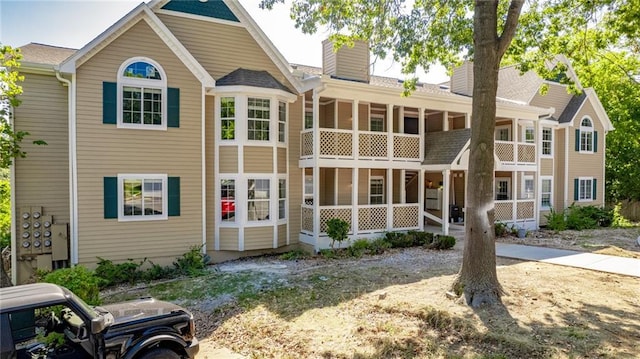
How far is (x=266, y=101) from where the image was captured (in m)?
13.6

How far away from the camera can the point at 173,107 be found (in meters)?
12.3

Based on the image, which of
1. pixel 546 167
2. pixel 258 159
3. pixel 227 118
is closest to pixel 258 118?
pixel 227 118

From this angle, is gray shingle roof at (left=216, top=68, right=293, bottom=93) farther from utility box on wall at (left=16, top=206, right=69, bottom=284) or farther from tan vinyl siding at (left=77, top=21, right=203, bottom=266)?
utility box on wall at (left=16, top=206, right=69, bottom=284)

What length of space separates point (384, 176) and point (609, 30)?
9.75m

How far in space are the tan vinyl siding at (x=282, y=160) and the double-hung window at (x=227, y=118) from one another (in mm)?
1811

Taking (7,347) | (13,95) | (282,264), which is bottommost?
(282,264)

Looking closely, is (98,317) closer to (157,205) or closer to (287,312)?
(287,312)

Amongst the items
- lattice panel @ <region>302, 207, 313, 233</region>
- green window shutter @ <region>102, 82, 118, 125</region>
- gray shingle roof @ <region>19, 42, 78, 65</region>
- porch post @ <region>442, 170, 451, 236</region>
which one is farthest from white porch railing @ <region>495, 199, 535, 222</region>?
gray shingle roof @ <region>19, 42, 78, 65</region>

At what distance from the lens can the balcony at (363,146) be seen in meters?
14.4

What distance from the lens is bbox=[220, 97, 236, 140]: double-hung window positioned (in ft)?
43.8

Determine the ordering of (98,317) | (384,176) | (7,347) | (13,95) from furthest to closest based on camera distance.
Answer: (384,176)
(13,95)
(98,317)
(7,347)

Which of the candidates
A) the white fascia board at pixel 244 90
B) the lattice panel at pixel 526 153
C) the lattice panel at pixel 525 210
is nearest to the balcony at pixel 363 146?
the white fascia board at pixel 244 90

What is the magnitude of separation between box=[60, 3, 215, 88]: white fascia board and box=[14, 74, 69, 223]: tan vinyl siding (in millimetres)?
1389

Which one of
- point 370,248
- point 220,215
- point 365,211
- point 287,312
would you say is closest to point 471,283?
point 287,312
